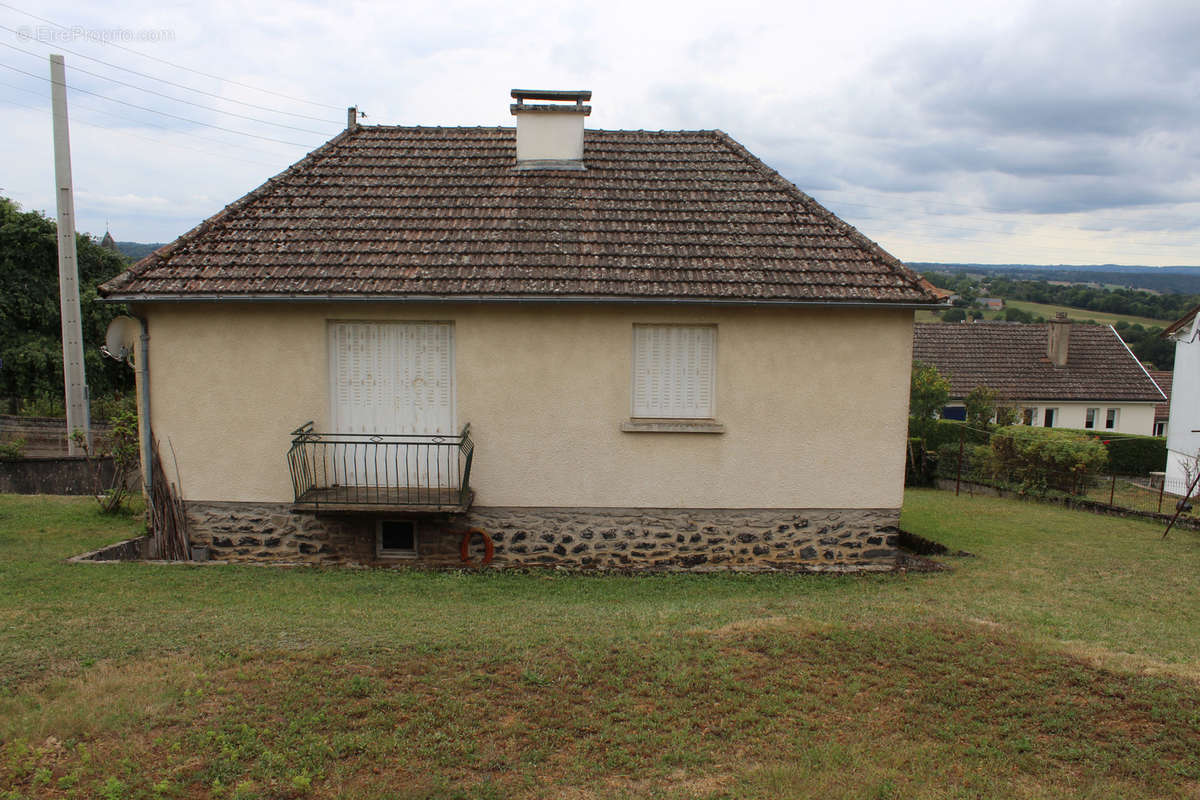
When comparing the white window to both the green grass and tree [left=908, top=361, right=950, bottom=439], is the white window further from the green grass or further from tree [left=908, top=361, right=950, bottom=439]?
the green grass

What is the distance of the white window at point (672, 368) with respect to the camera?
10195 millimetres

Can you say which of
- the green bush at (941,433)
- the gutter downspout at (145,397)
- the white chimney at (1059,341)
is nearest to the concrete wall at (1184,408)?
the green bush at (941,433)

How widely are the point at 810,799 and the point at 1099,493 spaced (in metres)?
16.3

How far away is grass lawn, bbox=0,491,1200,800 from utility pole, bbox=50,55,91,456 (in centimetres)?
1154

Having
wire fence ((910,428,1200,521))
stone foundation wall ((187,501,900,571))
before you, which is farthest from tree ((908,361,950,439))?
stone foundation wall ((187,501,900,571))

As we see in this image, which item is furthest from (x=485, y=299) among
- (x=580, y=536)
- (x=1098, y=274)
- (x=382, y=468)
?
(x=1098, y=274)

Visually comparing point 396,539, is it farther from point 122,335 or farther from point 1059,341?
point 1059,341

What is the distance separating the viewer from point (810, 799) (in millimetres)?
4723

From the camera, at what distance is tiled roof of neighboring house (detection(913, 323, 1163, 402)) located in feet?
112

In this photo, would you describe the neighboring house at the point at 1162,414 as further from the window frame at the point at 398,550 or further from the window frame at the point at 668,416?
Answer: the window frame at the point at 398,550

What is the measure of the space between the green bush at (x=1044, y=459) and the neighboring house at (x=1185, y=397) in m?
8.88

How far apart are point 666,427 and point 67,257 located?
16.0 meters

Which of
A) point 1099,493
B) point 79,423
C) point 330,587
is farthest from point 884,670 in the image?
point 79,423

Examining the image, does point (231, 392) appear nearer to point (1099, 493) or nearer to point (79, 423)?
point (79, 423)
